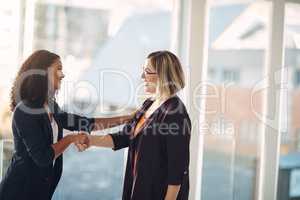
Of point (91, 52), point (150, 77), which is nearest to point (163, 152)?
point (150, 77)

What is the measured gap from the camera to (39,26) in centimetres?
329

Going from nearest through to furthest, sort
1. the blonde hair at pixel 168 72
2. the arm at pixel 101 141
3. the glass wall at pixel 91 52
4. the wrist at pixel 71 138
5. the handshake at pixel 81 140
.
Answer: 1. the blonde hair at pixel 168 72
2. the wrist at pixel 71 138
3. the handshake at pixel 81 140
4. the arm at pixel 101 141
5. the glass wall at pixel 91 52

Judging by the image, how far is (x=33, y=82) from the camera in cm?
240

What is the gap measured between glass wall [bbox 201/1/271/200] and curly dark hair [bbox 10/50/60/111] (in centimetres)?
175

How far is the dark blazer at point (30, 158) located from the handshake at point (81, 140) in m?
0.27

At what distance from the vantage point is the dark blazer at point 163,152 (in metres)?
2.40

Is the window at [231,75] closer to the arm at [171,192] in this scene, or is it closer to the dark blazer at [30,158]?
the arm at [171,192]

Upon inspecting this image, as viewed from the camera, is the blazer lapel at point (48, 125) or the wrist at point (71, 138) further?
the wrist at point (71, 138)

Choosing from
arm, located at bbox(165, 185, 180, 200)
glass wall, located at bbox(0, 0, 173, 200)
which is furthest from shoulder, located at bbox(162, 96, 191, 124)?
glass wall, located at bbox(0, 0, 173, 200)

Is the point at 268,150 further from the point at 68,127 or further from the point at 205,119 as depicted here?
the point at 68,127

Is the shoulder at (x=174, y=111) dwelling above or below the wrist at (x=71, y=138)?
above

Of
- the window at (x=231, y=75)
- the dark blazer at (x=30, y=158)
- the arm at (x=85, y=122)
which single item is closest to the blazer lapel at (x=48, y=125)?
the dark blazer at (x=30, y=158)

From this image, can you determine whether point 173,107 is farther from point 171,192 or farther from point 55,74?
point 55,74

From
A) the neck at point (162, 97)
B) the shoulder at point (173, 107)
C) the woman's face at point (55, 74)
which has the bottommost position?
the shoulder at point (173, 107)
